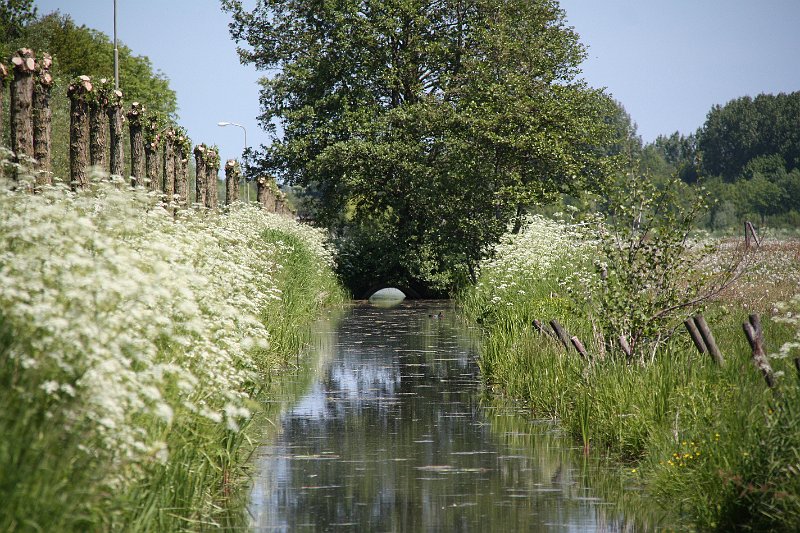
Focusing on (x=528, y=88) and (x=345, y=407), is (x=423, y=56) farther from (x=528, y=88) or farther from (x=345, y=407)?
(x=345, y=407)

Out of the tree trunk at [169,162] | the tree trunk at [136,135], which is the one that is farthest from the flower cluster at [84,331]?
the tree trunk at [169,162]

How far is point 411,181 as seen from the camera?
3691 centimetres

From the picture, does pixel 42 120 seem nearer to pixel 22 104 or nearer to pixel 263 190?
pixel 22 104

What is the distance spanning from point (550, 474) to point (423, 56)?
31579 mm

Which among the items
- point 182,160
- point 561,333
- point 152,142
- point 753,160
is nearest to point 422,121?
point 182,160

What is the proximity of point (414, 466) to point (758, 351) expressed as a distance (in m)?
3.37

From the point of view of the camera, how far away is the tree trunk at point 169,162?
2672 centimetres

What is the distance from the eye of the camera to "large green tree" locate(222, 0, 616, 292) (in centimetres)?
3584

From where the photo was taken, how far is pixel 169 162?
27.8 m

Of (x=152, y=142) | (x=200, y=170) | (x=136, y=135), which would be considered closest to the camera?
(x=136, y=135)

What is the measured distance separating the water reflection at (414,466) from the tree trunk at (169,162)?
12173mm

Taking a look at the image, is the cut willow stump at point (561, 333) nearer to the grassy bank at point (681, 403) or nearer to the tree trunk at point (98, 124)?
the grassy bank at point (681, 403)

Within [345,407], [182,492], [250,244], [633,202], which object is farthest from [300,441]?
[250,244]

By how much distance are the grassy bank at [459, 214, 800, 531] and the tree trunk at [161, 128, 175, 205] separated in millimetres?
11851
